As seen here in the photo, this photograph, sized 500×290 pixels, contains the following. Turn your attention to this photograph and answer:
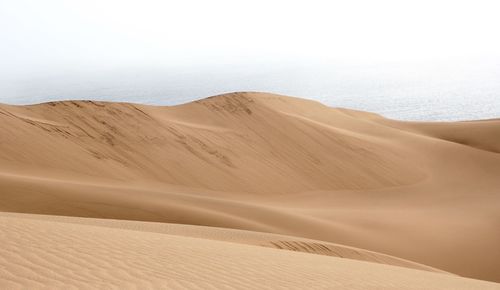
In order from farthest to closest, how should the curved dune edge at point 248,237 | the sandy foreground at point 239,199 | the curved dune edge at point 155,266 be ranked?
the curved dune edge at point 248,237
the sandy foreground at point 239,199
the curved dune edge at point 155,266

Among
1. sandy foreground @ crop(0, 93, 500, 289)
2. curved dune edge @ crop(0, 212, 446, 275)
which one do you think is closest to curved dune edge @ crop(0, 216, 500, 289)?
sandy foreground @ crop(0, 93, 500, 289)

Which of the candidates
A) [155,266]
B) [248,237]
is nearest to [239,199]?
[248,237]

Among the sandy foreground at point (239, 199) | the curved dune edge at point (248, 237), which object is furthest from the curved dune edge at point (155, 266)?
the curved dune edge at point (248, 237)

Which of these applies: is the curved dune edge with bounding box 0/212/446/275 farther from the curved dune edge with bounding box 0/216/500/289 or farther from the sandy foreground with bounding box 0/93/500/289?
the curved dune edge with bounding box 0/216/500/289

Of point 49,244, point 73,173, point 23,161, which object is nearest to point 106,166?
point 73,173

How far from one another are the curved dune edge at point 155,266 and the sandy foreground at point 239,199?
2 cm

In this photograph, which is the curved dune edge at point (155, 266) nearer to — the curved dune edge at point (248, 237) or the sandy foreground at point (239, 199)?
the sandy foreground at point (239, 199)

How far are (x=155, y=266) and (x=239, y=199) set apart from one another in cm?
1147

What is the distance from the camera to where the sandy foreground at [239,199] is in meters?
5.23

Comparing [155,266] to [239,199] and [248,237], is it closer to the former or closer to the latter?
[248,237]

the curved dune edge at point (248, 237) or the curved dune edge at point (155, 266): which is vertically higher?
the curved dune edge at point (155, 266)

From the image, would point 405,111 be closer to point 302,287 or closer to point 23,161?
point 23,161

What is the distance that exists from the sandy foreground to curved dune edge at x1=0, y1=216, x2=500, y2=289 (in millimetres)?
24

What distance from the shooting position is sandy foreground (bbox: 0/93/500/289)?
17.1 feet
